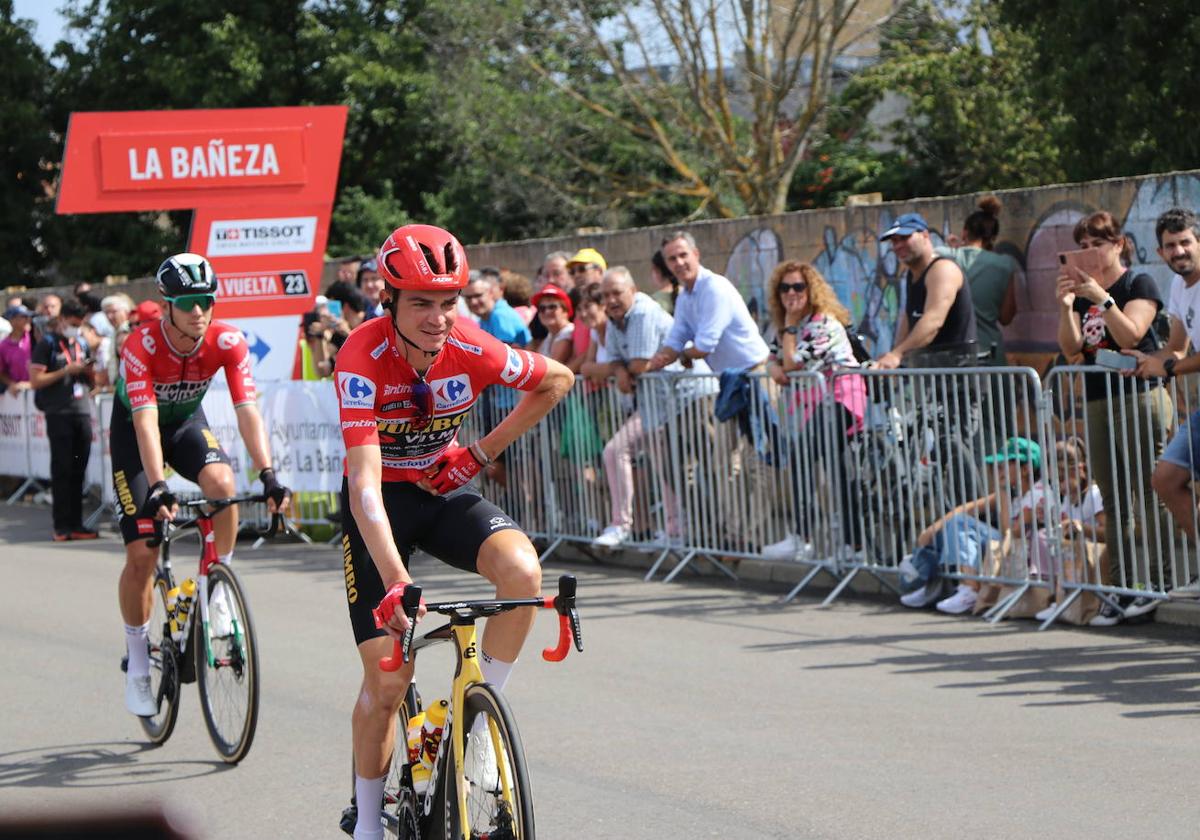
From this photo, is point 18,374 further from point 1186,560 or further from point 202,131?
point 1186,560

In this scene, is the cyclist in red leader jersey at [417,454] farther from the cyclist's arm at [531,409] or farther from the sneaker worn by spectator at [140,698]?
the sneaker worn by spectator at [140,698]

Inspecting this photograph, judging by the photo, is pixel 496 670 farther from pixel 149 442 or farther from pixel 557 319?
pixel 557 319

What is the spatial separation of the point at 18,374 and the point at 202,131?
3.67m

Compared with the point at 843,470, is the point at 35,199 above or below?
above

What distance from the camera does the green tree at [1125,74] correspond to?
2197 cm

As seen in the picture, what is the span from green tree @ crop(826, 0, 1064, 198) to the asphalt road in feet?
69.1

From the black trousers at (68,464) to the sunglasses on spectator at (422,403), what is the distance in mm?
11861

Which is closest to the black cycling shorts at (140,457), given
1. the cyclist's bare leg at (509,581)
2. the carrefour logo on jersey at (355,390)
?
the carrefour logo on jersey at (355,390)

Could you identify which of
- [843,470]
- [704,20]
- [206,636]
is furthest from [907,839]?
[704,20]

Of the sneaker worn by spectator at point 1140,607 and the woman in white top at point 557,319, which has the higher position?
the woman in white top at point 557,319

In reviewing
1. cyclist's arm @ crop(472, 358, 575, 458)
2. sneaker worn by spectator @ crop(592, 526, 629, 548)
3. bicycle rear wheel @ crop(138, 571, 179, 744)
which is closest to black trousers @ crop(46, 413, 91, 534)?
sneaker worn by spectator @ crop(592, 526, 629, 548)

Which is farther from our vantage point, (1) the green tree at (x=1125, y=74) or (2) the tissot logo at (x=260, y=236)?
(1) the green tree at (x=1125, y=74)

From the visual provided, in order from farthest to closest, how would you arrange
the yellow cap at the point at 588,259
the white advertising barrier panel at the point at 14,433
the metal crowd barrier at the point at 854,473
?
the white advertising barrier panel at the point at 14,433 → the yellow cap at the point at 588,259 → the metal crowd barrier at the point at 854,473

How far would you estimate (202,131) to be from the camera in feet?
60.5
